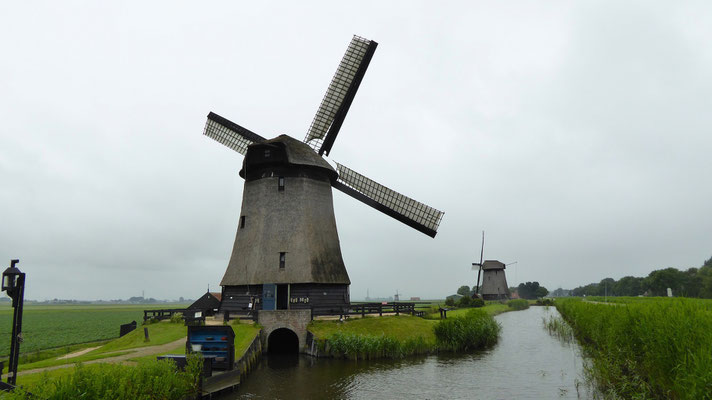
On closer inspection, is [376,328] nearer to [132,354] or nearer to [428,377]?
[428,377]

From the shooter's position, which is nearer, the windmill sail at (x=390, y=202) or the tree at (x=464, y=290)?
the windmill sail at (x=390, y=202)

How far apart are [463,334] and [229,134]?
1903 centimetres

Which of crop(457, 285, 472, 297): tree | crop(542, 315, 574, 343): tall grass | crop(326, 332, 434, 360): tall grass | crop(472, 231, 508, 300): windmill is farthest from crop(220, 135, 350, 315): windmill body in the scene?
crop(457, 285, 472, 297): tree

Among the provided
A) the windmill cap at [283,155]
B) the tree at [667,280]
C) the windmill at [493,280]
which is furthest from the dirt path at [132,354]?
the tree at [667,280]

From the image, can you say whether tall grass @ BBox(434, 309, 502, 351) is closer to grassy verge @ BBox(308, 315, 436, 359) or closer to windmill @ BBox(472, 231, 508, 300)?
grassy verge @ BBox(308, 315, 436, 359)

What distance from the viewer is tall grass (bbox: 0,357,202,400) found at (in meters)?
7.98

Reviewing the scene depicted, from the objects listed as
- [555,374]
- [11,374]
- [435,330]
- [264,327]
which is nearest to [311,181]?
[264,327]

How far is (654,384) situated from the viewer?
9.89 metres

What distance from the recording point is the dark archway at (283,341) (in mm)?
22266

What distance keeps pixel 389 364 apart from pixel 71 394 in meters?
11.9

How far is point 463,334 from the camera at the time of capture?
20984 mm

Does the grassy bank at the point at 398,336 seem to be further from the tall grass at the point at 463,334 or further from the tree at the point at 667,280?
the tree at the point at 667,280

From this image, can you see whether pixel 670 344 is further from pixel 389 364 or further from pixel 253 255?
pixel 253 255

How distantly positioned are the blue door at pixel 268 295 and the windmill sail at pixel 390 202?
312 inches
